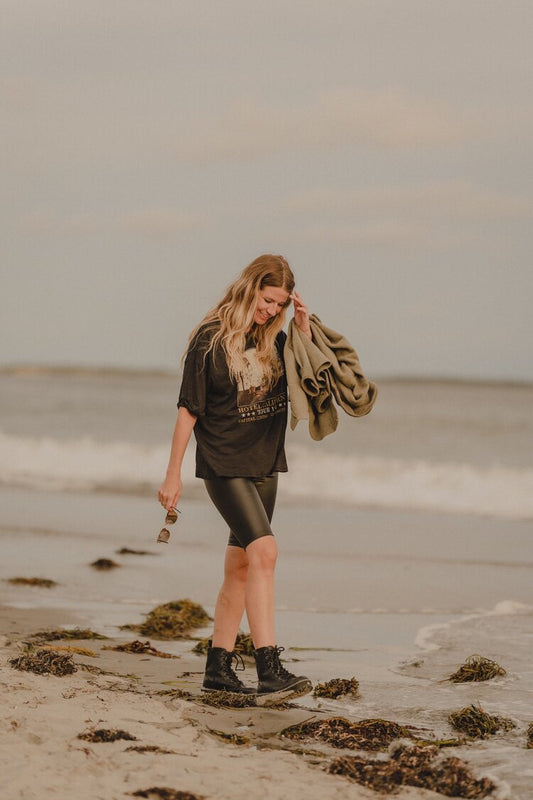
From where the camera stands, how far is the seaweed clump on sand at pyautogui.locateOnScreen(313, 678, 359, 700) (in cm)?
547

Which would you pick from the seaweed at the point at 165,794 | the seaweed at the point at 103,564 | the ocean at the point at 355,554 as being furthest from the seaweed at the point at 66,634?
the seaweed at the point at 165,794

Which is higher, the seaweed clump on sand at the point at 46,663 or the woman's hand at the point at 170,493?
the woman's hand at the point at 170,493

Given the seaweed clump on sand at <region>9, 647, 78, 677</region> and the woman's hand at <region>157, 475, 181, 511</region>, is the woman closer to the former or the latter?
the woman's hand at <region>157, 475, 181, 511</region>

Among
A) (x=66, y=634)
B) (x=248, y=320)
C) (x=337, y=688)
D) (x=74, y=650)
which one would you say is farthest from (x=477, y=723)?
(x=66, y=634)

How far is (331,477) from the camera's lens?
20.1 m

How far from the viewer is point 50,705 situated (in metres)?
4.53

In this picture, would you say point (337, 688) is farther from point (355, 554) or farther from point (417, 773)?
point (355, 554)

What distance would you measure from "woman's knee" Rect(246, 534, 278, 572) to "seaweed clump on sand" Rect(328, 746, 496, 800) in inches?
48.3

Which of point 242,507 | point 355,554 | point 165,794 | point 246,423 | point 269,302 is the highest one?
point 269,302

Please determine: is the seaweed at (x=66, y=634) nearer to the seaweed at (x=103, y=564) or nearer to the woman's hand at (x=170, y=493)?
the woman's hand at (x=170, y=493)

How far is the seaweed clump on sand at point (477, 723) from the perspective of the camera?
483 cm

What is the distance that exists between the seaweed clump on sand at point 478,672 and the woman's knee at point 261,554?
1.40m

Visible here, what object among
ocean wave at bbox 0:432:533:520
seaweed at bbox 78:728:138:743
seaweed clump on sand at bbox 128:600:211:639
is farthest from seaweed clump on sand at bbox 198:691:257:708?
ocean wave at bbox 0:432:533:520

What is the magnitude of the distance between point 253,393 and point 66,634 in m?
2.23
